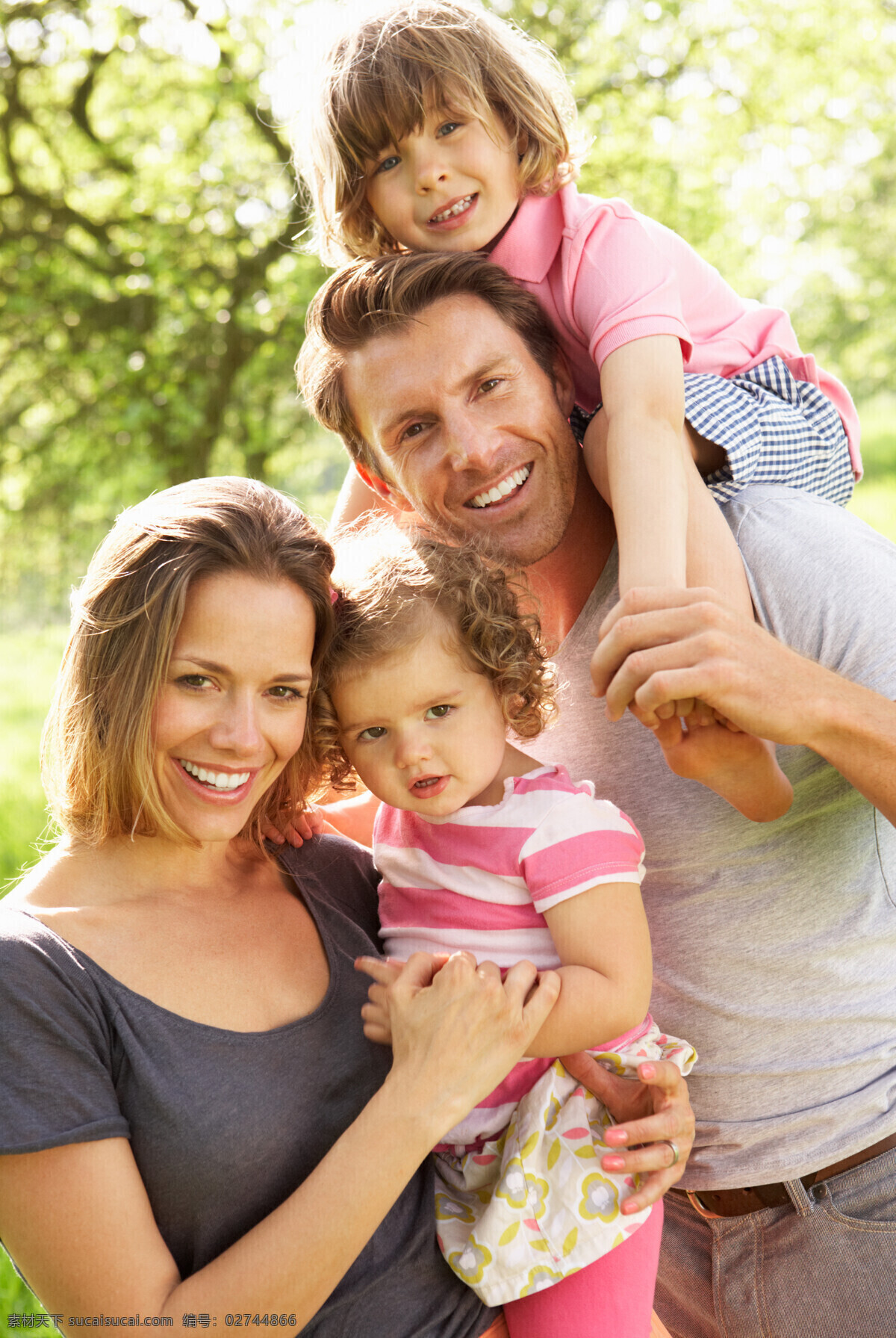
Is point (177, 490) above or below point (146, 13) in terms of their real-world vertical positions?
below

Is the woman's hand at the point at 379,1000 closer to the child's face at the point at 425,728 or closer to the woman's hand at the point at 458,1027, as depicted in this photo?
the woman's hand at the point at 458,1027

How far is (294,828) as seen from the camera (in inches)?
89.5

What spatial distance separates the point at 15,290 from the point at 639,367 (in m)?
9.17

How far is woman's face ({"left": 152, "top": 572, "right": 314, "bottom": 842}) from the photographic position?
1.87 metres

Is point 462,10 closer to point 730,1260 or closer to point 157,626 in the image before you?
point 157,626

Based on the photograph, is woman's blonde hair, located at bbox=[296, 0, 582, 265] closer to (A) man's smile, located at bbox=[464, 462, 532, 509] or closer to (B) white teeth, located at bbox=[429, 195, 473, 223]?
(B) white teeth, located at bbox=[429, 195, 473, 223]

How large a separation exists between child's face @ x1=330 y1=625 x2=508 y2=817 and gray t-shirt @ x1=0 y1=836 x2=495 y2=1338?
1.30ft

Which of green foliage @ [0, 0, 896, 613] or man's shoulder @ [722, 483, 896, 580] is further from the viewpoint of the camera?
green foliage @ [0, 0, 896, 613]

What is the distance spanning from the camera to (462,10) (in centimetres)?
267

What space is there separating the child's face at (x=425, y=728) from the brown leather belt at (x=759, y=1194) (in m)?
0.89

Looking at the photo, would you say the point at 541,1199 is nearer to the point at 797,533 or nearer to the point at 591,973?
the point at 591,973

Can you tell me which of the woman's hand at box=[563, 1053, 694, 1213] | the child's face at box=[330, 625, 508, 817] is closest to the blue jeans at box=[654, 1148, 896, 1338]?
the woman's hand at box=[563, 1053, 694, 1213]

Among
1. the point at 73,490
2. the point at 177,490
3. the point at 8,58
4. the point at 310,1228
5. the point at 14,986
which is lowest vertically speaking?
the point at 73,490

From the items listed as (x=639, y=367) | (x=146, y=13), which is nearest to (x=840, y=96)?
(x=146, y=13)
